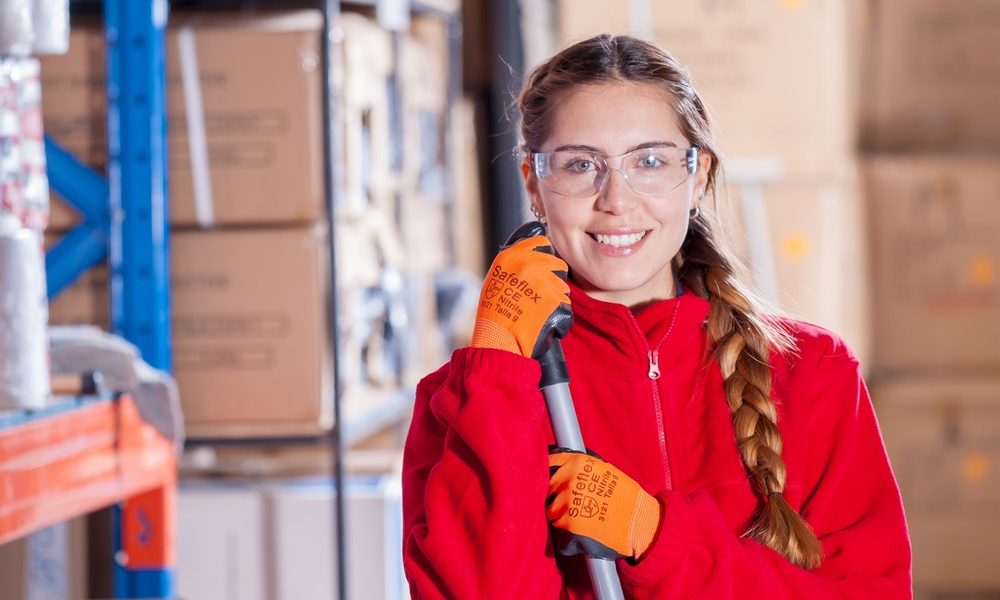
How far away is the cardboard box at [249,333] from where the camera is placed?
273cm

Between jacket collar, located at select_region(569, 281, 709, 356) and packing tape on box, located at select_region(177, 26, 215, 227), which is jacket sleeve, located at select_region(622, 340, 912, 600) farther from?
packing tape on box, located at select_region(177, 26, 215, 227)

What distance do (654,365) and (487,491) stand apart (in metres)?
0.29

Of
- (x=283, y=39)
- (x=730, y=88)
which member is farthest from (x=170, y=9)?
(x=730, y=88)

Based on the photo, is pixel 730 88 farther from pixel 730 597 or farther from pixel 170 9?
pixel 730 597

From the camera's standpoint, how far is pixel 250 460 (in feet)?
10.8

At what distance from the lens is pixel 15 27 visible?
185cm

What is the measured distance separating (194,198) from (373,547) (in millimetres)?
855

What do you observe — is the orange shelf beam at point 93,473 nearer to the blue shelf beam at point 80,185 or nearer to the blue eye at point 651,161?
the blue shelf beam at point 80,185

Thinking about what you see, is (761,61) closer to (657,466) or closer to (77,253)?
(77,253)

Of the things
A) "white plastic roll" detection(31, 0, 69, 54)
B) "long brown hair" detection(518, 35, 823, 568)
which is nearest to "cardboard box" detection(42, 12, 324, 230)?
"white plastic roll" detection(31, 0, 69, 54)

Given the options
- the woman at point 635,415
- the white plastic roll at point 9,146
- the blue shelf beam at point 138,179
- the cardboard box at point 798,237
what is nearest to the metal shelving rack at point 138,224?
the blue shelf beam at point 138,179

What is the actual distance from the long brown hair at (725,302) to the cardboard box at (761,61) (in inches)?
67.4

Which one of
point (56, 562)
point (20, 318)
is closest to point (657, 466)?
point (20, 318)

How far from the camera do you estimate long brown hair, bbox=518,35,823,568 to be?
1.62 m
